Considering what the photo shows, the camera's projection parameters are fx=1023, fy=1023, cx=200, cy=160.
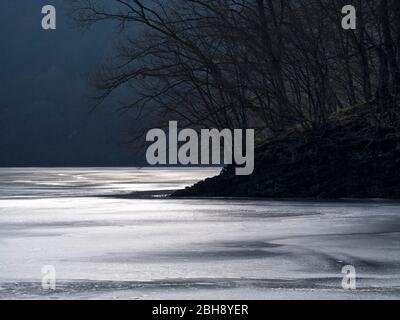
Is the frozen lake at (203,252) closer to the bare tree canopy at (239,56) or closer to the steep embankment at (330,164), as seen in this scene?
the steep embankment at (330,164)

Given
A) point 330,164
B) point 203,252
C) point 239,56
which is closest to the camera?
point 203,252

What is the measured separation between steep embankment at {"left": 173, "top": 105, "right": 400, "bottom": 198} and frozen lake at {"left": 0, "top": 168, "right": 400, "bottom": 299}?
13.8 ft

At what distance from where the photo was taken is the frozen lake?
8.25 meters

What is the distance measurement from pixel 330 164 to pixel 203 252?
1449 centimetres

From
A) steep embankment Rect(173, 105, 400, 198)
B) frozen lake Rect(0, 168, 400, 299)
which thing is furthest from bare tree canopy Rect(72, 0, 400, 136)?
frozen lake Rect(0, 168, 400, 299)

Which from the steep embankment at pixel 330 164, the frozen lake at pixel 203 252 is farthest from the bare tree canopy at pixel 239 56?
the frozen lake at pixel 203 252

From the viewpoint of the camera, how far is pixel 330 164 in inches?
994

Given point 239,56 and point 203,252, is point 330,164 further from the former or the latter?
point 203,252

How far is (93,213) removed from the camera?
18469 mm

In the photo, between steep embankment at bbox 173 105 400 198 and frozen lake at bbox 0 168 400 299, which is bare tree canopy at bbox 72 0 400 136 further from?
frozen lake at bbox 0 168 400 299

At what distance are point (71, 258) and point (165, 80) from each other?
18777 millimetres

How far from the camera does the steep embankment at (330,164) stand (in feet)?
77.6

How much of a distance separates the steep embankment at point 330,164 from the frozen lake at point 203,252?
4218 mm

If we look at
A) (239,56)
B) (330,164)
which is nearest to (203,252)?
(330,164)
